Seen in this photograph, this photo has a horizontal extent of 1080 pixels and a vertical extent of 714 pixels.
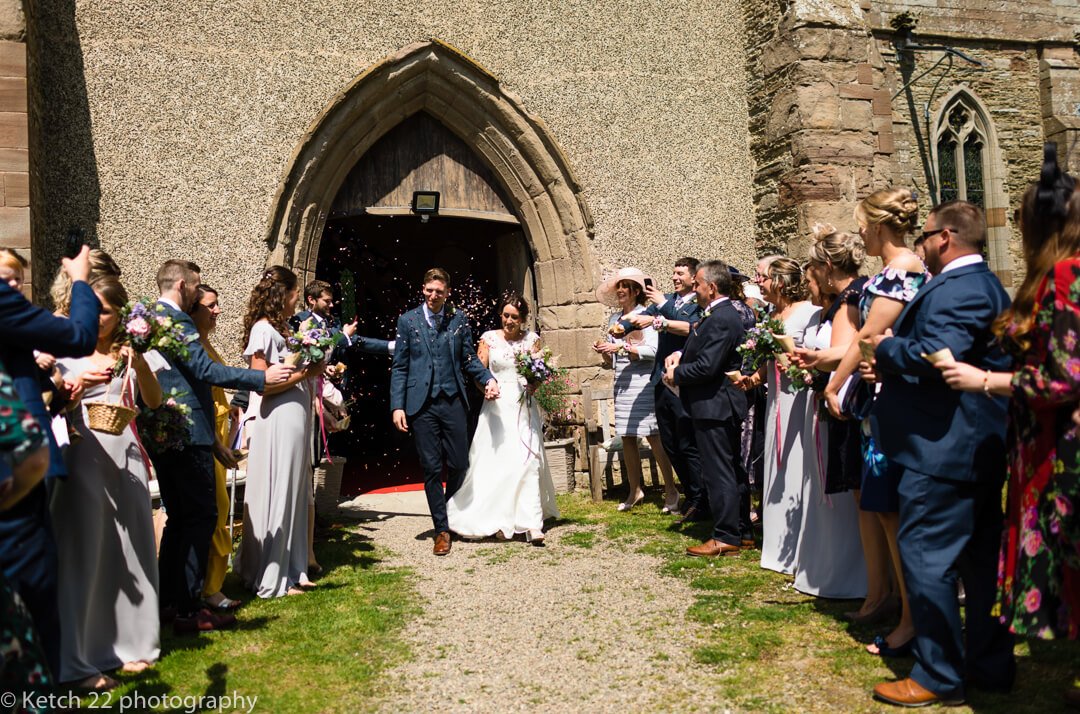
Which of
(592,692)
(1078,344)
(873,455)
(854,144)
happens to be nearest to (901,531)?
(873,455)

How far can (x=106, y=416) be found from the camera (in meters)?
3.69

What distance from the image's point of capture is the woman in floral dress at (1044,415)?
286 centimetres

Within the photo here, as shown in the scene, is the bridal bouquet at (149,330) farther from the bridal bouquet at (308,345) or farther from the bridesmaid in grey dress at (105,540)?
the bridal bouquet at (308,345)

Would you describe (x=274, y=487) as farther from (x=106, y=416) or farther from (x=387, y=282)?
(x=387, y=282)

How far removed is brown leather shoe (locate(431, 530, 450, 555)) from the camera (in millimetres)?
6316

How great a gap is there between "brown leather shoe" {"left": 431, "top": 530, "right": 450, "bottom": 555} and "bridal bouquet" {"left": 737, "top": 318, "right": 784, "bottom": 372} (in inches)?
97.6

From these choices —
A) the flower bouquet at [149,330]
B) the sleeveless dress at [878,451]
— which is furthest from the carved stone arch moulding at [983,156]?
the flower bouquet at [149,330]

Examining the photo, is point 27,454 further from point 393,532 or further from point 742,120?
point 742,120

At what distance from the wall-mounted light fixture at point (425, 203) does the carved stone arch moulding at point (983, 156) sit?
6.68 m

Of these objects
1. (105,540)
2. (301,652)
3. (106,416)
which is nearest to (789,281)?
(301,652)

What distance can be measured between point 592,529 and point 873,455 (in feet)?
10.9

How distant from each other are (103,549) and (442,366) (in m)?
3.05

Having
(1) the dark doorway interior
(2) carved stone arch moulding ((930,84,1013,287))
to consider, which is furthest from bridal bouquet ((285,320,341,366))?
(2) carved stone arch moulding ((930,84,1013,287))

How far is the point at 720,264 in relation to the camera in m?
6.14
